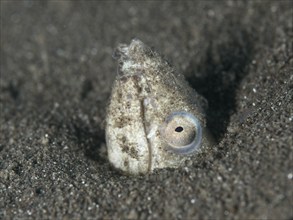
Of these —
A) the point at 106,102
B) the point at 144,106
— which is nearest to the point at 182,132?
the point at 144,106

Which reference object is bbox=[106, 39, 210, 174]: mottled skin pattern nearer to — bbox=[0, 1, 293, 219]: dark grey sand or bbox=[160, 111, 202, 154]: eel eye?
bbox=[160, 111, 202, 154]: eel eye

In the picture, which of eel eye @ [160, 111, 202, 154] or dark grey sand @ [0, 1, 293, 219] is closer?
dark grey sand @ [0, 1, 293, 219]

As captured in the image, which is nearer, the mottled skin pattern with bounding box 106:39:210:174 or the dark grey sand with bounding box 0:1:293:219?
the dark grey sand with bounding box 0:1:293:219

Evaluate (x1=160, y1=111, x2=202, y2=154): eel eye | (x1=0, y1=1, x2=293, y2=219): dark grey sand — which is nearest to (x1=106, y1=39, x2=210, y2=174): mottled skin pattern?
(x1=160, y1=111, x2=202, y2=154): eel eye

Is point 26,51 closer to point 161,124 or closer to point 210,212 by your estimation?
point 161,124

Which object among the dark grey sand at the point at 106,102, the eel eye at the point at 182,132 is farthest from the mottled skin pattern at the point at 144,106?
the dark grey sand at the point at 106,102

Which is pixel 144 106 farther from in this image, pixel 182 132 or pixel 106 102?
pixel 106 102
